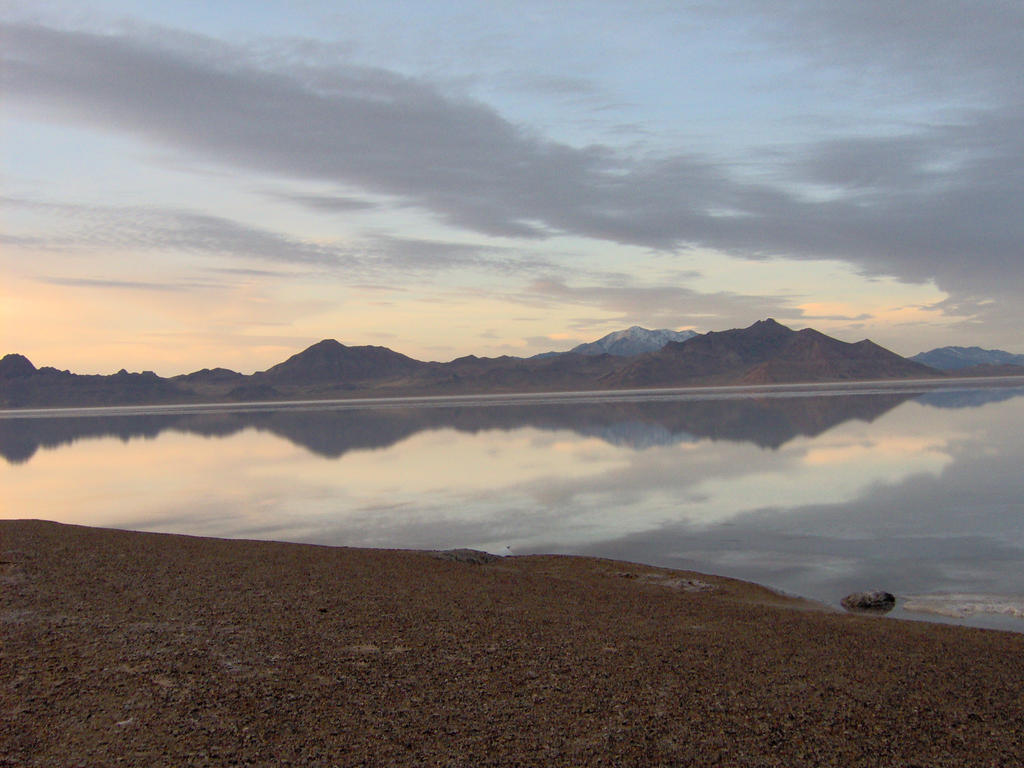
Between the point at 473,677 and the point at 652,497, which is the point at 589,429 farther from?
the point at 473,677

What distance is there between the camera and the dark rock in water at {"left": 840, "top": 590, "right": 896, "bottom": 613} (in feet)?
37.7

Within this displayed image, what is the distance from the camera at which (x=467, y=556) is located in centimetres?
1449

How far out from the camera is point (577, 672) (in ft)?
26.2

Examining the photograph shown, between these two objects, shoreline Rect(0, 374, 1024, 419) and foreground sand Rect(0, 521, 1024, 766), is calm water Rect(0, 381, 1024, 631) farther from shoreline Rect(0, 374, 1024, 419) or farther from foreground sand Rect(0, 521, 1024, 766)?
shoreline Rect(0, 374, 1024, 419)

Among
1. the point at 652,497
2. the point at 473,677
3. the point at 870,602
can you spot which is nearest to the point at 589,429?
the point at 652,497

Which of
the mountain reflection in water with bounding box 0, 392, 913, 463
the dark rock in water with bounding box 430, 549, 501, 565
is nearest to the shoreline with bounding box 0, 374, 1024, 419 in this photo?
the mountain reflection in water with bounding box 0, 392, 913, 463

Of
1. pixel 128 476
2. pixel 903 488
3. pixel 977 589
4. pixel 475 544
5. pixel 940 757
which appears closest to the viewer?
pixel 940 757

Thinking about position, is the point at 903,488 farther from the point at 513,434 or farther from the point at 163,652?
the point at 513,434

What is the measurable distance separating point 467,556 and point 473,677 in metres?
6.65

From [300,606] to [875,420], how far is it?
4274 cm

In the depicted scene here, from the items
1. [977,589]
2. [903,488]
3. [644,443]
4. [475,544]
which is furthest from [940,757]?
[644,443]

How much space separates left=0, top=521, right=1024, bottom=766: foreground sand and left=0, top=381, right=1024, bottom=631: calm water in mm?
3217

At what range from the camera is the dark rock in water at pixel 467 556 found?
14.3 metres

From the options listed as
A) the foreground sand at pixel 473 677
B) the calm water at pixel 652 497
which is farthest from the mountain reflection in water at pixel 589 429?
the foreground sand at pixel 473 677
